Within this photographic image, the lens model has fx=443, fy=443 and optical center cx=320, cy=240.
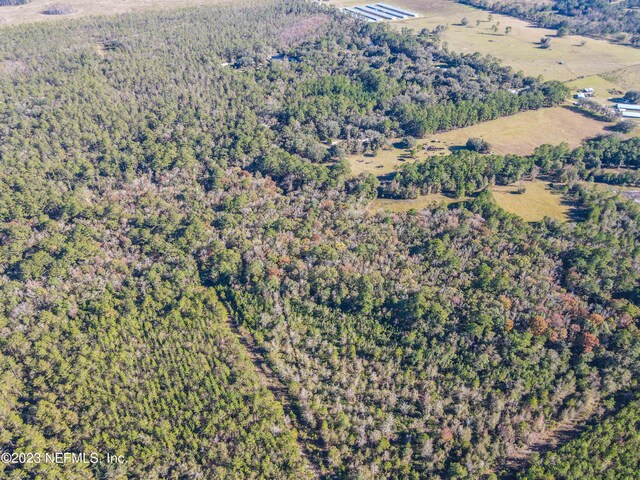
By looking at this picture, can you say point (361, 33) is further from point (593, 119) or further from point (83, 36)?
point (83, 36)

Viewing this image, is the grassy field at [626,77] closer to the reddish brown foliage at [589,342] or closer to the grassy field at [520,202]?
the grassy field at [520,202]

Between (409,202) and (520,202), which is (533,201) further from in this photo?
(409,202)

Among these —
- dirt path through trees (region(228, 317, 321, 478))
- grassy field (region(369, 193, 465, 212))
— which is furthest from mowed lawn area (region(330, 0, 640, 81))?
dirt path through trees (region(228, 317, 321, 478))

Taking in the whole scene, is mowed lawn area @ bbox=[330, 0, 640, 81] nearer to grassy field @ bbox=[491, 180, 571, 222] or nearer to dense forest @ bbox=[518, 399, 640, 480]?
grassy field @ bbox=[491, 180, 571, 222]

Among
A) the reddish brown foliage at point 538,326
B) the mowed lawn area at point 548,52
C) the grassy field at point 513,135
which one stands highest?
the mowed lawn area at point 548,52

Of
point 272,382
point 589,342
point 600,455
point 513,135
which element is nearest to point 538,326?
point 589,342

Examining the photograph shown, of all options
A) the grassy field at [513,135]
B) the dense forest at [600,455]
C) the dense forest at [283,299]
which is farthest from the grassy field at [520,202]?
the dense forest at [600,455]
